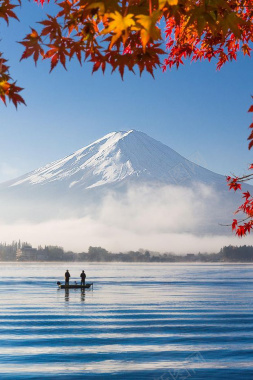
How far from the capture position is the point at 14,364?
76.0 feet

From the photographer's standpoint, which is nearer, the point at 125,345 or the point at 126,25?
the point at 126,25

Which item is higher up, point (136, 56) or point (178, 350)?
point (136, 56)

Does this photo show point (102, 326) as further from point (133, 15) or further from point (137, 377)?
point (133, 15)

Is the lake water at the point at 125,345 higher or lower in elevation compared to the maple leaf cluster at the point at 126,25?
lower

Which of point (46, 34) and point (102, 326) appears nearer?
point (46, 34)

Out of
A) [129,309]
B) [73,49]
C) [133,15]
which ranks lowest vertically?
[129,309]

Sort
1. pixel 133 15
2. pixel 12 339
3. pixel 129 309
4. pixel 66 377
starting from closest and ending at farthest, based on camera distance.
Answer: pixel 133 15 < pixel 66 377 < pixel 12 339 < pixel 129 309

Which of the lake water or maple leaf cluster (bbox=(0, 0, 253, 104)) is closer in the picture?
maple leaf cluster (bbox=(0, 0, 253, 104))

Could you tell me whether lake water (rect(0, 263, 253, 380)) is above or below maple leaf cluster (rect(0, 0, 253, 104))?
below

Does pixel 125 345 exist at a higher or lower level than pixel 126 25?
lower

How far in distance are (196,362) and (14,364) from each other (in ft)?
27.2

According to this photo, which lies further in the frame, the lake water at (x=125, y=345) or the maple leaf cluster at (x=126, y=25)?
the lake water at (x=125, y=345)

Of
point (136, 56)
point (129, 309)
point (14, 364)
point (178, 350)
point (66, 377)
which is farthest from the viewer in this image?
point (129, 309)

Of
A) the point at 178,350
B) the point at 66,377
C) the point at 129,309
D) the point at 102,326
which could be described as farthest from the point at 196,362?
the point at 129,309
